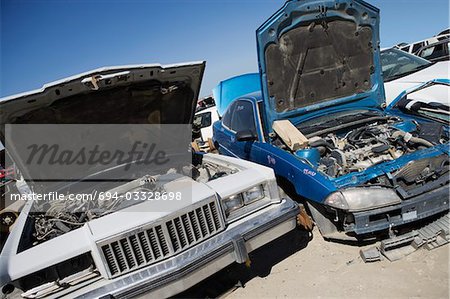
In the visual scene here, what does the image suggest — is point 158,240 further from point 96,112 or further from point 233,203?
point 96,112

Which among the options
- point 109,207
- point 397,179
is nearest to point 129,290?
point 109,207

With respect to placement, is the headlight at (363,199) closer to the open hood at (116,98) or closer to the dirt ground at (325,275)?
the dirt ground at (325,275)

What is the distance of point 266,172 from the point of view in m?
3.06

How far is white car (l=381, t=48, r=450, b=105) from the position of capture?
4679mm

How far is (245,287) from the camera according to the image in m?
3.09

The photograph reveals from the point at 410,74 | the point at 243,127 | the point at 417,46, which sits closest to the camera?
the point at 243,127

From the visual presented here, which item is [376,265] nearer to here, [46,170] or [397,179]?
[397,179]

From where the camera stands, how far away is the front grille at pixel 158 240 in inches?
94.0

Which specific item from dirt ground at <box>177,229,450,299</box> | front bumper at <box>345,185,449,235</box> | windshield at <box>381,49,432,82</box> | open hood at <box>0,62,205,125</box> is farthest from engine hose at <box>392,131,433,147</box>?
windshield at <box>381,49,432,82</box>

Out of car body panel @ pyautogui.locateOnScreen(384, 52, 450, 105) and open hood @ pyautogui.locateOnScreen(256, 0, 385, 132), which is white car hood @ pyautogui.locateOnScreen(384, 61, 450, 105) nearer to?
car body panel @ pyautogui.locateOnScreen(384, 52, 450, 105)

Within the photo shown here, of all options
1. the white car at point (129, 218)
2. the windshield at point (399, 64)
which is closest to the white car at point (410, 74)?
the windshield at point (399, 64)

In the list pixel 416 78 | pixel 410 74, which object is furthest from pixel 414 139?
pixel 410 74

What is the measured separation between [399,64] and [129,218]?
20.0ft

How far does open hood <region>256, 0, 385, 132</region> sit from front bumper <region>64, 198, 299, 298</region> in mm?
1599
